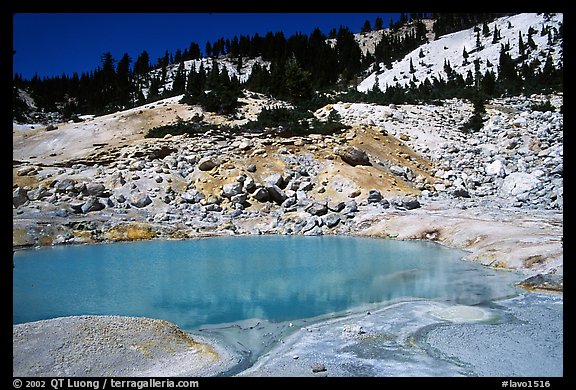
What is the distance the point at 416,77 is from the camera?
263 feet

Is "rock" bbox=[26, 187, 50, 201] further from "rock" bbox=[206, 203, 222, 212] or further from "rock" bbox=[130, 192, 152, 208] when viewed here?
"rock" bbox=[206, 203, 222, 212]

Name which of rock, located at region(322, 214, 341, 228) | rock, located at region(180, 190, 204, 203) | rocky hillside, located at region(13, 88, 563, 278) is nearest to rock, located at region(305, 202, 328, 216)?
rocky hillside, located at region(13, 88, 563, 278)

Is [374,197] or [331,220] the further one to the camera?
[374,197]

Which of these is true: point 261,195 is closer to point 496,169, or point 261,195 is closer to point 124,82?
point 496,169

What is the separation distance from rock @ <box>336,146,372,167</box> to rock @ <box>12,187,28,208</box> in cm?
1929

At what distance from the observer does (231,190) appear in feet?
87.9

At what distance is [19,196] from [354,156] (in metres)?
20.1

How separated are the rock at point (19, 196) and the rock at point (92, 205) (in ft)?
10.9

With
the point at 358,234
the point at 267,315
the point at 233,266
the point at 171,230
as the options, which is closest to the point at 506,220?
the point at 358,234

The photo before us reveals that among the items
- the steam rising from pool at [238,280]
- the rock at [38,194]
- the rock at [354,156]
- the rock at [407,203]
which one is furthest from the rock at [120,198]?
the rock at [407,203]

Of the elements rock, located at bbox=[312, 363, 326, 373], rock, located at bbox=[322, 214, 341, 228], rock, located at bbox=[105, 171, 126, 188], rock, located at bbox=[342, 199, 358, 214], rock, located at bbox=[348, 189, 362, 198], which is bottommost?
rock, located at bbox=[312, 363, 326, 373]

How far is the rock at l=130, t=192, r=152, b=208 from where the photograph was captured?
25.4m

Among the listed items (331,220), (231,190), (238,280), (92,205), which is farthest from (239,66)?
(238,280)

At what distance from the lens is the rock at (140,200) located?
2541 centimetres
